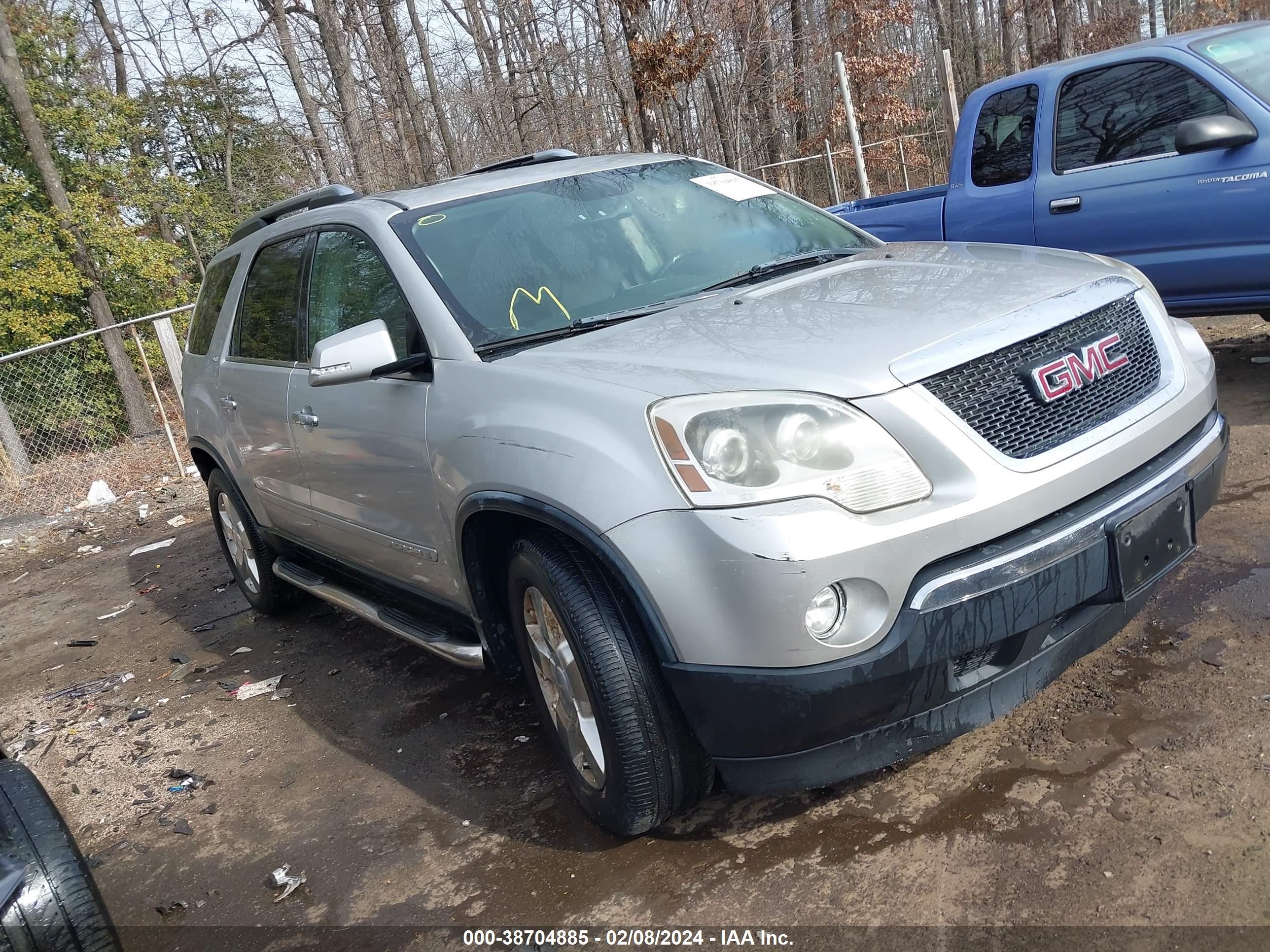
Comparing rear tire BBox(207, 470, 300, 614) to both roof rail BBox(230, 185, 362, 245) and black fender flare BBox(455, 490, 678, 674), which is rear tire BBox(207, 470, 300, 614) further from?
black fender flare BBox(455, 490, 678, 674)

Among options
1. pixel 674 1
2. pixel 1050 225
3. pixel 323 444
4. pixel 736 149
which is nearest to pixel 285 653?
pixel 323 444

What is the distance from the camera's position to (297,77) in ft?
59.2

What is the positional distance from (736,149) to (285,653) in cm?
2364

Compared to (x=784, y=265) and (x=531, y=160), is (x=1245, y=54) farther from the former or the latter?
(x=531, y=160)

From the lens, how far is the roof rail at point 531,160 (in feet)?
14.1

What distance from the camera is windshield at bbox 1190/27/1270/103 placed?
202 inches

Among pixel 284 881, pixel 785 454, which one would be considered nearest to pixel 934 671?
pixel 785 454

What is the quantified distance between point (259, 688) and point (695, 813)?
266 centimetres

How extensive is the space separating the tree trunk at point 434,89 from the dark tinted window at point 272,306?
2044 centimetres

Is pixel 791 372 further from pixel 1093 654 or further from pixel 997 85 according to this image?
pixel 997 85

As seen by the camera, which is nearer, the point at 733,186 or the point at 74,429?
the point at 733,186

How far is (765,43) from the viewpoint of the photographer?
21344 millimetres

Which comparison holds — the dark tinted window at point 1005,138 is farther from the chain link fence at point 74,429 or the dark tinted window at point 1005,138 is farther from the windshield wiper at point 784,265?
the chain link fence at point 74,429

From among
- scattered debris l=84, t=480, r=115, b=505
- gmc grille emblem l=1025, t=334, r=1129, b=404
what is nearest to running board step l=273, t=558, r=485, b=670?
gmc grille emblem l=1025, t=334, r=1129, b=404
